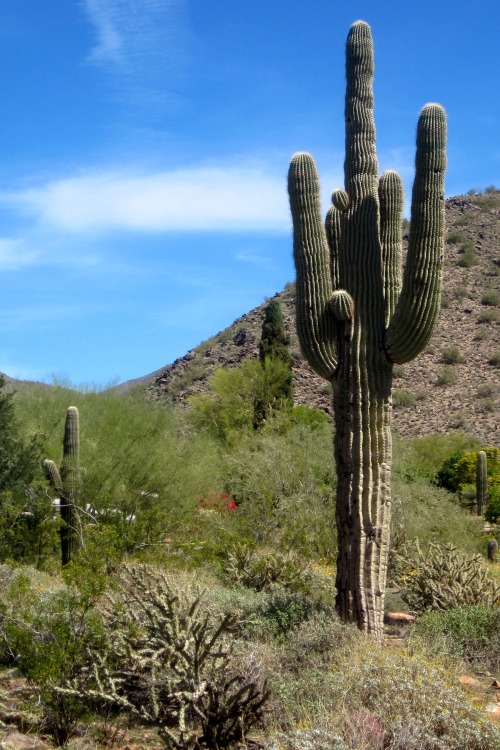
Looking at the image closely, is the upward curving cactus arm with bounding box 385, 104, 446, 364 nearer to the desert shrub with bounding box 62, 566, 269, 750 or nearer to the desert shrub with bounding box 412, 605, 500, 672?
the desert shrub with bounding box 412, 605, 500, 672

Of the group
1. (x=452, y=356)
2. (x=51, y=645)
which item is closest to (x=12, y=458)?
(x=51, y=645)

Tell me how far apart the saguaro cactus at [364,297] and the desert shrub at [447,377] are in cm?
3331

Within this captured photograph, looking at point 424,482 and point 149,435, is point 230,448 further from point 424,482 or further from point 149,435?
point 424,482

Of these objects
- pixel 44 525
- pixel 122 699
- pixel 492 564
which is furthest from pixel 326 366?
pixel 492 564

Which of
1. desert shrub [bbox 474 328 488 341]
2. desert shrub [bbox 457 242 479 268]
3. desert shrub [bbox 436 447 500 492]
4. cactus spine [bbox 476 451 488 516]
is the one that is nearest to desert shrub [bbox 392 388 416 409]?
desert shrub [bbox 474 328 488 341]

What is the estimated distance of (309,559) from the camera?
13391mm

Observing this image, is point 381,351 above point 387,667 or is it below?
above

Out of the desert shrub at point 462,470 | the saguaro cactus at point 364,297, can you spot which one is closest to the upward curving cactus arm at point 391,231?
the saguaro cactus at point 364,297

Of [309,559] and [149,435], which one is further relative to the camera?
[149,435]

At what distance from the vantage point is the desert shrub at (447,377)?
4266 centimetres

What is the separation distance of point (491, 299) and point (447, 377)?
7.46 meters

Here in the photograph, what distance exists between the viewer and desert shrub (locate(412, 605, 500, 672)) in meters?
9.06

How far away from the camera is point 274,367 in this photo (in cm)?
3106

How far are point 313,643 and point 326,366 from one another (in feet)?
9.27
